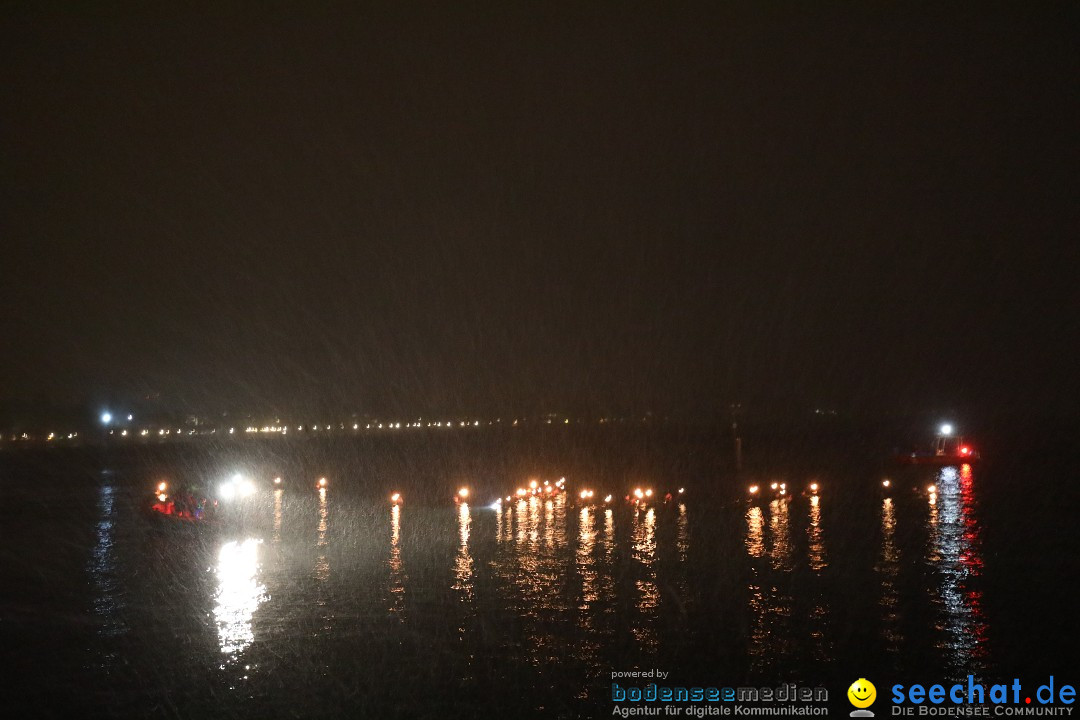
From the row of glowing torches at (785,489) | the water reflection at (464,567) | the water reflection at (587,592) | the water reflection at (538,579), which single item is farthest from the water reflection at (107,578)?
the row of glowing torches at (785,489)

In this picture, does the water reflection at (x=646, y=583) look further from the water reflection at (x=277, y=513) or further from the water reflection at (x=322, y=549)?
the water reflection at (x=277, y=513)

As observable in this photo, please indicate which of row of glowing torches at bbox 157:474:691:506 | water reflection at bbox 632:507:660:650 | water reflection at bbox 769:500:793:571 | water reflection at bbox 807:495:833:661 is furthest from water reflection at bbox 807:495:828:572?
row of glowing torches at bbox 157:474:691:506

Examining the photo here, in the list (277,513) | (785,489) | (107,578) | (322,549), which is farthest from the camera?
(785,489)

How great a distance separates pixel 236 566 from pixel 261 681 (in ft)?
29.9

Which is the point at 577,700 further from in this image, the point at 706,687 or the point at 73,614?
the point at 73,614

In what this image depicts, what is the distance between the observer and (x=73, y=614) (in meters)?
14.5

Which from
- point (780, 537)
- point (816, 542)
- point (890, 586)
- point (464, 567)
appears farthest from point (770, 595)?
point (780, 537)

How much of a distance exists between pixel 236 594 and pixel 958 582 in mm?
13287

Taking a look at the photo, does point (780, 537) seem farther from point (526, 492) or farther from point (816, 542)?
point (526, 492)

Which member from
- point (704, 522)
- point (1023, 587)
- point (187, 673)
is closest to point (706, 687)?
point (187, 673)

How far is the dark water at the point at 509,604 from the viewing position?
9578 millimetres

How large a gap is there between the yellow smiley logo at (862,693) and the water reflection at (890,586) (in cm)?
167

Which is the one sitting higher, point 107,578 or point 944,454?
point 944,454

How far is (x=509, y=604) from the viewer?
45.6 ft
